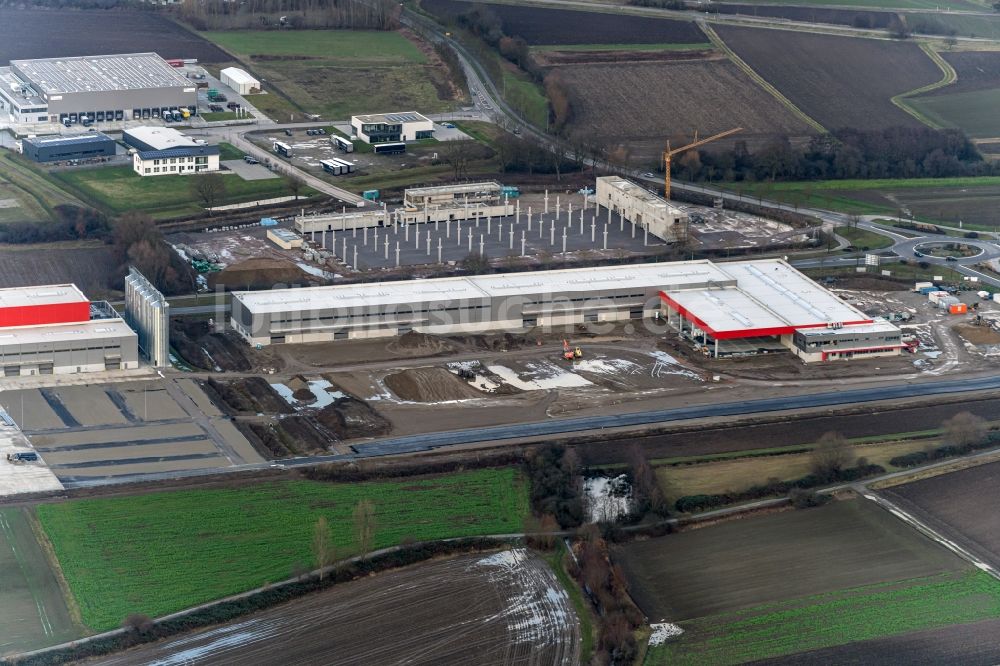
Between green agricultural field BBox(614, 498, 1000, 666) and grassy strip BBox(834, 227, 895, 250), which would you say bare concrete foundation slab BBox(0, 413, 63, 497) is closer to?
green agricultural field BBox(614, 498, 1000, 666)

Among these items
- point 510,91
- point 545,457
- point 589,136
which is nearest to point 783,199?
point 589,136

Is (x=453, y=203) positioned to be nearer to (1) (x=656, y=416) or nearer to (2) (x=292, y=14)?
(1) (x=656, y=416)

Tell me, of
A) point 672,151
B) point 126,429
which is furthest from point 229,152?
point 126,429

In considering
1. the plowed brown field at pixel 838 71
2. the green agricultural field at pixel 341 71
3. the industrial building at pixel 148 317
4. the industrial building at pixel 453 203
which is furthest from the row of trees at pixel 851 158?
the industrial building at pixel 148 317

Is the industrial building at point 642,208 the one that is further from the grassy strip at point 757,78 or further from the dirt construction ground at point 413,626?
the dirt construction ground at point 413,626

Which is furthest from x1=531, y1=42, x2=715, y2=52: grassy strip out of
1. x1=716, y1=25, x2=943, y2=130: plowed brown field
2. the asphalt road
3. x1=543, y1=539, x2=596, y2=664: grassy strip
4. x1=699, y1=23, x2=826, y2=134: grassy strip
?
x1=543, y1=539, x2=596, y2=664: grassy strip
